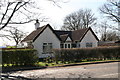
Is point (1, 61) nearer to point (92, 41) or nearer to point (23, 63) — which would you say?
point (23, 63)

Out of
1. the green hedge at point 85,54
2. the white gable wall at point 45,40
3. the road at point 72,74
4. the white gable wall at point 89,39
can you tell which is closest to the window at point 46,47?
the white gable wall at point 45,40

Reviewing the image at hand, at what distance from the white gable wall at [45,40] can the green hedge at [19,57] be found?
743cm

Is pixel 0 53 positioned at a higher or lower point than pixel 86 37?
lower

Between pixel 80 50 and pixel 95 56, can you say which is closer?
pixel 80 50

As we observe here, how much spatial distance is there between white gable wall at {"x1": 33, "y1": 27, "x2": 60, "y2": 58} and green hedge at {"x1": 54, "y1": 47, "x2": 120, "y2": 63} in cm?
644

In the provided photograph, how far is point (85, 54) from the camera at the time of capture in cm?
2066

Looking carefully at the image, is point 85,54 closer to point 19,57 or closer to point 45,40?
point 45,40

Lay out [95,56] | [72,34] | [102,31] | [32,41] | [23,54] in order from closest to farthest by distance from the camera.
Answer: [23,54], [95,56], [32,41], [72,34], [102,31]

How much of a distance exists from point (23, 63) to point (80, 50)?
7.67 metres

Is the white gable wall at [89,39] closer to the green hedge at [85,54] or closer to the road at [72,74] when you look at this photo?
the green hedge at [85,54]

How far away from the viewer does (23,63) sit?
16.8 meters

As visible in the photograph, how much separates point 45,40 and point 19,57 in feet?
30.8

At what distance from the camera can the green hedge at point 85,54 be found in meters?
19.0

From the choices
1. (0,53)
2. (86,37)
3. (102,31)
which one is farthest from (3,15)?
(102,31)
